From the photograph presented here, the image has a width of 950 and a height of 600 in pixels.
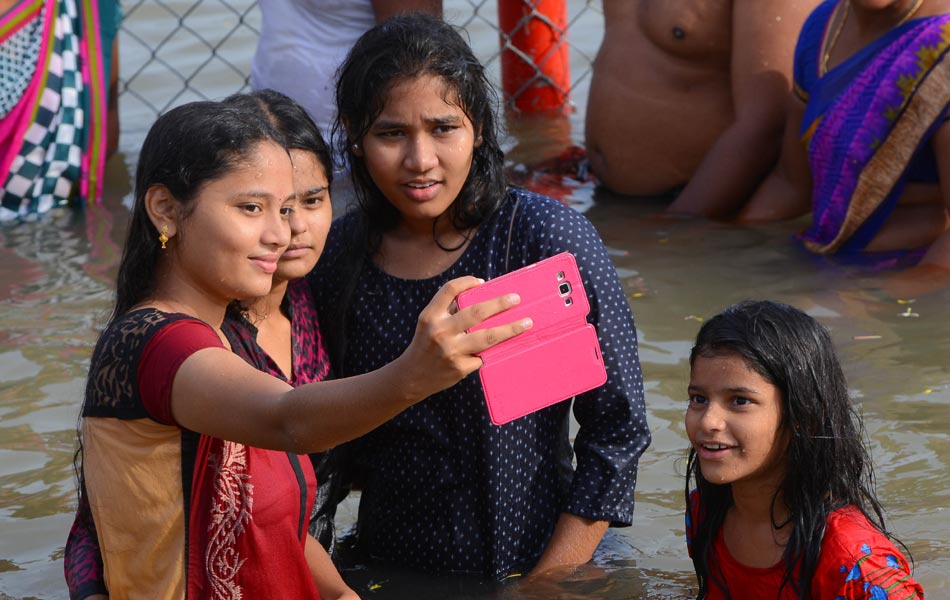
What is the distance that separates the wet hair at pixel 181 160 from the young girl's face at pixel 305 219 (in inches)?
8.3

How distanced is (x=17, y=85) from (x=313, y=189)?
2972 mm

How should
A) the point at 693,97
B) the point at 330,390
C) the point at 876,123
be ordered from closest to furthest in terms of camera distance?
the point at 330,390 < the point at 876,123 < the point at 693,97

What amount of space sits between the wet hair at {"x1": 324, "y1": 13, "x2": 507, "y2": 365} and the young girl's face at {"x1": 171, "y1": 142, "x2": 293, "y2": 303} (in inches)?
14.8

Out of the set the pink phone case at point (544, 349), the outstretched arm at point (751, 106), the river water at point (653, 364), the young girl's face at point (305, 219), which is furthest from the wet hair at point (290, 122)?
the outstretched arm at point (751, 106)

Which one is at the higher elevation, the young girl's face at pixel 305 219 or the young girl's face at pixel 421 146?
the young girl's face at pixel 421 146

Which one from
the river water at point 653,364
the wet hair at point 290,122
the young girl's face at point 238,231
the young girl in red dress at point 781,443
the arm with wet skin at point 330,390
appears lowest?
the river water at point 653,364

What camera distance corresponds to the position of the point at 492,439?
253cm

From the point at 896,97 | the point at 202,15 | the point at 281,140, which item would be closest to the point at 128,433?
the point at 281,140

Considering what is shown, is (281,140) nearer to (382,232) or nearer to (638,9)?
(382,232)

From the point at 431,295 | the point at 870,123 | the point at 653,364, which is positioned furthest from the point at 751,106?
the point at 431,295

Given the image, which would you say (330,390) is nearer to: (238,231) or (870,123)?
(238,231)

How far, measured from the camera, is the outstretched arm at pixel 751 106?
4664 millimetres

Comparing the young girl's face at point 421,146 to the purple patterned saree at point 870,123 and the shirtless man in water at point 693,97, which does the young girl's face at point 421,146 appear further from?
the shirtless man in water at point 693,97

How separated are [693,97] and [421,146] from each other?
2697mm
